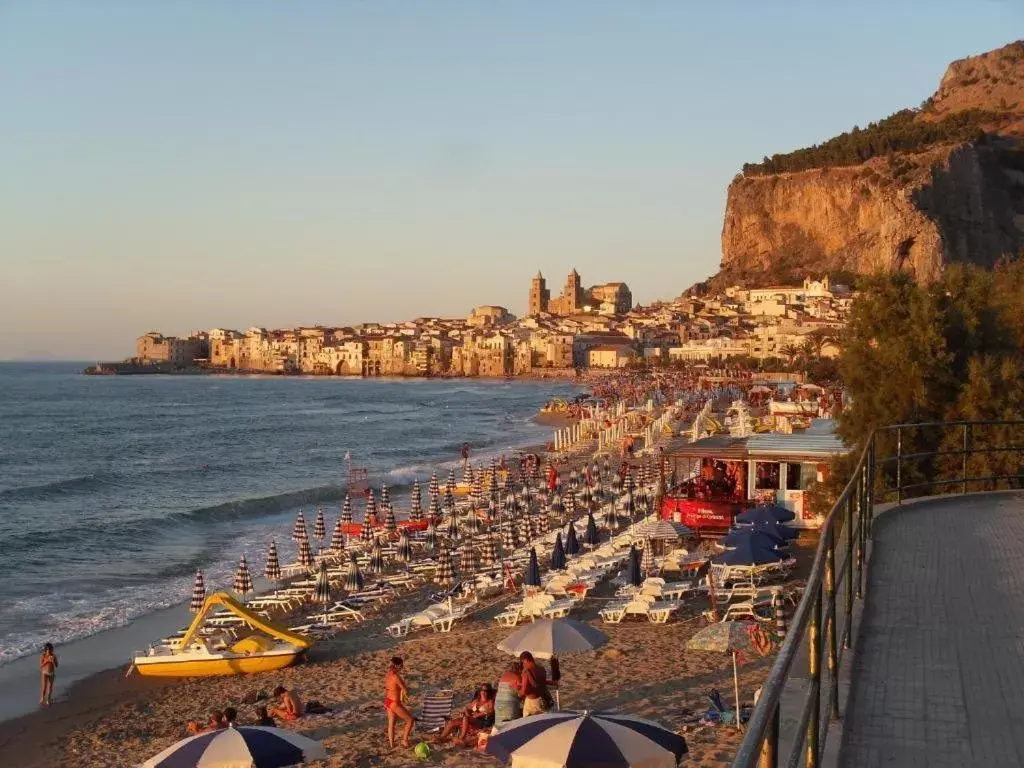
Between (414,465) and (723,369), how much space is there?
61646mm

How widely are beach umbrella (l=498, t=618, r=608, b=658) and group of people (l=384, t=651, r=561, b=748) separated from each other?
284mm

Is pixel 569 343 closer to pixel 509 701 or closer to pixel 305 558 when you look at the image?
pixel 305 558

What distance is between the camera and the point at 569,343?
15338 cm

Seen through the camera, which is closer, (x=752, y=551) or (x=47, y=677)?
(x=47, y=677)

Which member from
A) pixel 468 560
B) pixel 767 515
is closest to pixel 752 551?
pixel 767 515

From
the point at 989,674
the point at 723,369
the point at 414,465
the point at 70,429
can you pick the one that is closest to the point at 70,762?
the point at 989,674

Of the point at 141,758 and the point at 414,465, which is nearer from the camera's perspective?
the point at 141,758

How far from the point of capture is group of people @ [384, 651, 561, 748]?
974 centimetres

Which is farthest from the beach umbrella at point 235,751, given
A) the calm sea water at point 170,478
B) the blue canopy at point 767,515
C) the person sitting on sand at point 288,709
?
the blue canopy at point 767,515

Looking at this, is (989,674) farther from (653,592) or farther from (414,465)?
(414,465)

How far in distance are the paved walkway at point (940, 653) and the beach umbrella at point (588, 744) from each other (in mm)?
1936

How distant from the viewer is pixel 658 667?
42.0ft

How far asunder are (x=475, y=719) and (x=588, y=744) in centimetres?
383

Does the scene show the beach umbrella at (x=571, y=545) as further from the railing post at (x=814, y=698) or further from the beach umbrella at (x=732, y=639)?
the railing post at (x=814, y=698)
